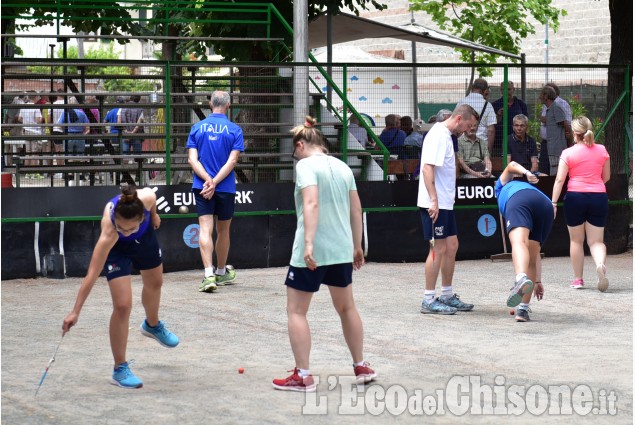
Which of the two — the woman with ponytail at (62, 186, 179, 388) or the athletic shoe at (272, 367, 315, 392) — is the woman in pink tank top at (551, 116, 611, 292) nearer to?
the athletic shoe at (272, 367, 315, 392)

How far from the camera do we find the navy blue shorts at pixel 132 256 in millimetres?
7297

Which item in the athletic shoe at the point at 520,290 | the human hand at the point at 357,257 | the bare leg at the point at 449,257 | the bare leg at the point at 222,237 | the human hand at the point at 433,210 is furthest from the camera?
the bare leg at the point at 222,237

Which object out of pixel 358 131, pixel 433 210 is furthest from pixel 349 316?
pixel 358 131

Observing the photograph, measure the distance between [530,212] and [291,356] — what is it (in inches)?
110

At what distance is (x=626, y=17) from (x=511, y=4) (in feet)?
48.6

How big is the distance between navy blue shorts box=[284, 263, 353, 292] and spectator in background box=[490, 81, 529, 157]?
26.5 ft

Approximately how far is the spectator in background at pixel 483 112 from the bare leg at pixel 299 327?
811cm

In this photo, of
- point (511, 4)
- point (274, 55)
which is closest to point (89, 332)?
point (274, 55)

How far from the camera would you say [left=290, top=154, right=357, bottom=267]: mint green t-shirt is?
7.20m

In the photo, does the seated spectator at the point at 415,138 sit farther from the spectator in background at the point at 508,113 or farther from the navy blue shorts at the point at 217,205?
the navy blue shorts at the point at 217,205

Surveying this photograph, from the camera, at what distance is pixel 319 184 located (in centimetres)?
723

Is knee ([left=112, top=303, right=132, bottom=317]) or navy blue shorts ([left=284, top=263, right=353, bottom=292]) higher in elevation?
navy blue shorts ([left=284, top=263, right=353, bottom=292])

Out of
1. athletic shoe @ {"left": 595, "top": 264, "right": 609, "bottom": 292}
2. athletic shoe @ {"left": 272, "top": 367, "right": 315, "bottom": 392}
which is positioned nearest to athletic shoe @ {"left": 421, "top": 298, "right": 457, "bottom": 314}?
athletic shoe @ {"left": 595, "top": 264, "right": 609, "bottom": 292}

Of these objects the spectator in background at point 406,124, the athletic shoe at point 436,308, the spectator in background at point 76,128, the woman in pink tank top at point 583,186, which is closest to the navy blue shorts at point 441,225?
the athletic shoe at point 436,308
